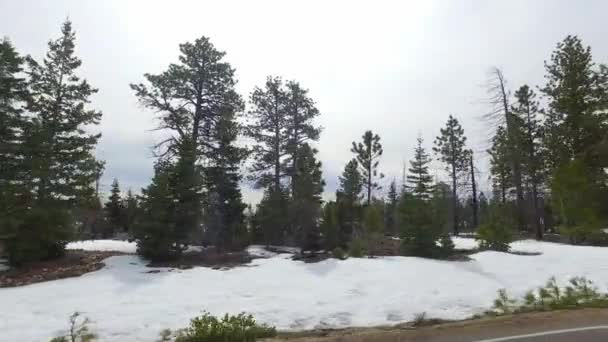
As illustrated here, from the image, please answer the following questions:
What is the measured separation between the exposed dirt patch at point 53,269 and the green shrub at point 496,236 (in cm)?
1558

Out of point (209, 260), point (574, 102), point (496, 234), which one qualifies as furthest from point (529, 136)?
point (209, 260)

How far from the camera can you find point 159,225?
519 inches

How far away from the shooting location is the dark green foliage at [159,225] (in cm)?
1321

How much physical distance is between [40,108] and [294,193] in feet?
42.6

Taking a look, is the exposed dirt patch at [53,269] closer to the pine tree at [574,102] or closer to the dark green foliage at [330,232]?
the dark green foliage at [330,232]

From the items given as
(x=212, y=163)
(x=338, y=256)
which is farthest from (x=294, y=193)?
(x=338, y=256)

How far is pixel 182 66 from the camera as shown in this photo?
2030 cm

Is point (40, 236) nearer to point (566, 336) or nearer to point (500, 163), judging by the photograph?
point (566, 336)

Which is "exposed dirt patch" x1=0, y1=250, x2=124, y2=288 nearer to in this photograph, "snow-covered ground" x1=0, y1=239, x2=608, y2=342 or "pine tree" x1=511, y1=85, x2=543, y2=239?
"snow-covered ground" x1=0, y1=239, x2=608, y2=342

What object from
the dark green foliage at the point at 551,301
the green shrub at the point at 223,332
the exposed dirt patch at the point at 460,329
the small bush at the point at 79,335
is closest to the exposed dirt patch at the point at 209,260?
the small bush at the point at 79,335

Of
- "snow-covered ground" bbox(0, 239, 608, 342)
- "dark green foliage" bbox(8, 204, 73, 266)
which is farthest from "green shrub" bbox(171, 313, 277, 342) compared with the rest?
"dark green foliage" bbox(8, 204, 73, 266)

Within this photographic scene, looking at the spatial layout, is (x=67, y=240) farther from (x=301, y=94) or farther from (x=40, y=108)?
(x=301, y=94)

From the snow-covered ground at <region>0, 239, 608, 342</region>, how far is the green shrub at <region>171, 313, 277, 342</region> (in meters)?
0.68

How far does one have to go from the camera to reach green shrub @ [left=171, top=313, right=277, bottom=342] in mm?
6344
